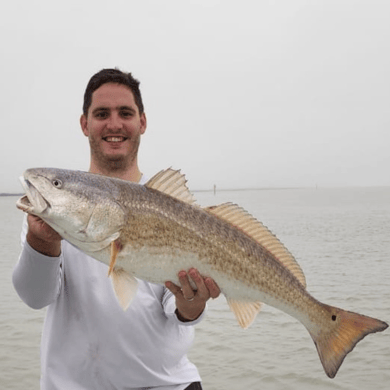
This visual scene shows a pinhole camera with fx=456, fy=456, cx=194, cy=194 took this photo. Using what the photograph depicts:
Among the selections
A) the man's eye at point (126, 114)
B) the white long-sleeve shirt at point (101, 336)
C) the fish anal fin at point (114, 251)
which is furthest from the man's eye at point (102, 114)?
the fish anal fin at point (114, 251)

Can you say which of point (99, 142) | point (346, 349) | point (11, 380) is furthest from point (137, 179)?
point (11, 380)

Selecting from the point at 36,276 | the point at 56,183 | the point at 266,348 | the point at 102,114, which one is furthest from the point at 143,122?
the point at 266,348

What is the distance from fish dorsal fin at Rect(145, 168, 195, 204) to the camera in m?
3.32

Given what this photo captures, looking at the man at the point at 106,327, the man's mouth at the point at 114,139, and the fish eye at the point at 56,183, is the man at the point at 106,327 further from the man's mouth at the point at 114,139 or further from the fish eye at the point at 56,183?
A: the man's mouth at the point at 114,139

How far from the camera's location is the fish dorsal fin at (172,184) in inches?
131

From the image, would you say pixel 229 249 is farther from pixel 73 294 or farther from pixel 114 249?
pixel 73 294

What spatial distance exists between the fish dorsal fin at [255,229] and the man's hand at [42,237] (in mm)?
1120

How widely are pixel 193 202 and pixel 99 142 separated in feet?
3.72

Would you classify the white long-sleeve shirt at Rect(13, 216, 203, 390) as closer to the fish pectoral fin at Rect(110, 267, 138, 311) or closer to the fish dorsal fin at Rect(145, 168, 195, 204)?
the fish pectoral fin at Rect(110, 267, 138, 311)

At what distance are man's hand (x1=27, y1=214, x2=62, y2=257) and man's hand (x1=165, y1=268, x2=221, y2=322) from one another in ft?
2.73

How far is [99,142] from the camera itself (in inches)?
158

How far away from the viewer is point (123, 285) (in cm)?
311

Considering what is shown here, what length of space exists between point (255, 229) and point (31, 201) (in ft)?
5.41

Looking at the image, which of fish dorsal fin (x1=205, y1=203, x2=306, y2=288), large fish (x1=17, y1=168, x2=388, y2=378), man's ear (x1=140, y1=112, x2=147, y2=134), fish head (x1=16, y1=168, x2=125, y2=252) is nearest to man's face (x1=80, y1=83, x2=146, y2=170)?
man's ear (x1=140, y1=112, x2=147, y2=134)
